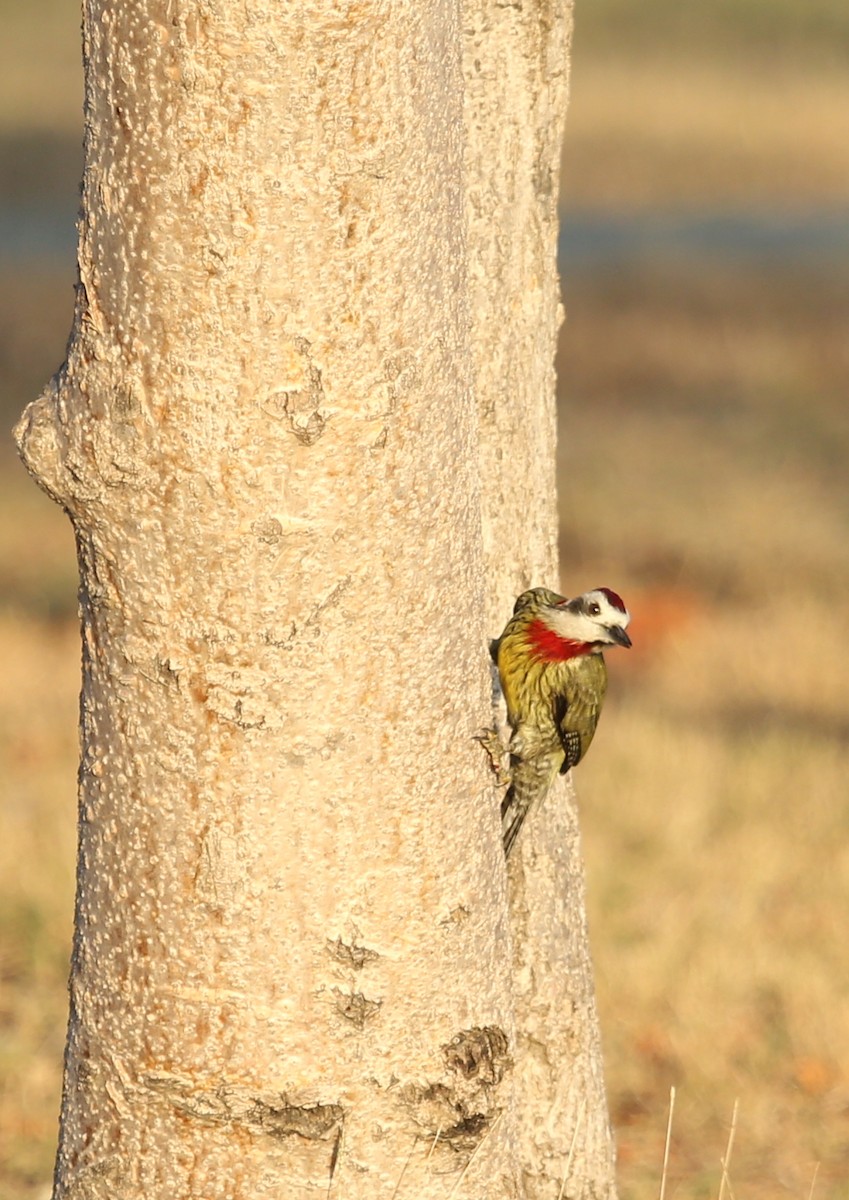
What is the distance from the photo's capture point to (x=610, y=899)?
6.08m

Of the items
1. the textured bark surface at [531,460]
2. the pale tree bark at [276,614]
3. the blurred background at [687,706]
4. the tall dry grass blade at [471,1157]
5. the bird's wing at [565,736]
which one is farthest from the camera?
the blurred background at [687,706]

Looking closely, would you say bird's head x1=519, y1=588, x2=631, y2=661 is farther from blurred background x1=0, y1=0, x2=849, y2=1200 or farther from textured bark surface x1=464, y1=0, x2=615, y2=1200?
blurred background x1=0, y1=0, x2=849, y2=1200

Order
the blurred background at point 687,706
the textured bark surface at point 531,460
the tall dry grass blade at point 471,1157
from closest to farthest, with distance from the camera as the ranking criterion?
the tall dry grass blade at point 471,1157, the textured bark surface at point 531,460, the blurred background at point 687,706

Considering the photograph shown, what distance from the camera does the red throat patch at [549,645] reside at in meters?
3.69

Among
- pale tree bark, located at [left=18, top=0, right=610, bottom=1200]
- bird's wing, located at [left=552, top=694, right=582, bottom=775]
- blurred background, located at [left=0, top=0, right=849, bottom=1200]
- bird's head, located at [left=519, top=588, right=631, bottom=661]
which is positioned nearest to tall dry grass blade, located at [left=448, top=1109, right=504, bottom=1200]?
pale tree bark, located at [left=18, top=0, right=610, bottom=1200]

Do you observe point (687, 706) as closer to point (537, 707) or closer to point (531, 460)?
point (537, 707)

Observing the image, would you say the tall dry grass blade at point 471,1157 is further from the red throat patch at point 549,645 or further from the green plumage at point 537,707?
the red throat patch at point 549,645

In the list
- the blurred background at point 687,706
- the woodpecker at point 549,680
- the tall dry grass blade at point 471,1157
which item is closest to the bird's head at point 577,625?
the woodpecker at point 549,680

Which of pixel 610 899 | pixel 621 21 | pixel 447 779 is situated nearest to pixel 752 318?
pixel 610 899

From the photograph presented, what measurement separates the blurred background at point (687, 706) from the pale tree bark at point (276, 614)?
77.9 inches

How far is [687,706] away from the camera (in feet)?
28.1

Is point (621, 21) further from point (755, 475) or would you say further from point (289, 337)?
point (289, 337)

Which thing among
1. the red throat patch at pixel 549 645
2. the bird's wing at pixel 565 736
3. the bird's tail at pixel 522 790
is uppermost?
the red throat patch at pixel 549 645

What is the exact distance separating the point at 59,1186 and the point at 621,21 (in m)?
53.4
